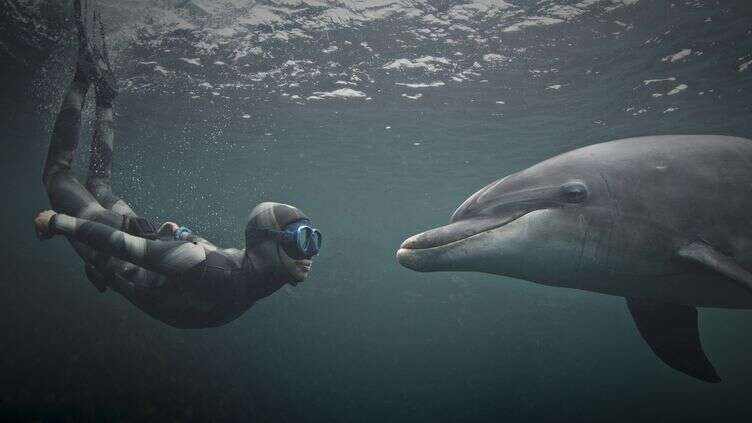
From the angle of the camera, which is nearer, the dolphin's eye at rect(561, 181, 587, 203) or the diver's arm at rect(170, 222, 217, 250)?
the dolphin's eye at rect(561, 181, 587, 203)

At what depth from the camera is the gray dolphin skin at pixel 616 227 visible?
2691 mm

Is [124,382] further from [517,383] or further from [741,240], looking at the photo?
[517,383]

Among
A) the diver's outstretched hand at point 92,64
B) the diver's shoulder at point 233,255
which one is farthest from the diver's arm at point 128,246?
the diver's outstretched hand at point 92,64

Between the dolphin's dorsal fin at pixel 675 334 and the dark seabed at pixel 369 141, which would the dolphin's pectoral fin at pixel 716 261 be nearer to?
the dolphin's dorsal fin at pixel 675 334

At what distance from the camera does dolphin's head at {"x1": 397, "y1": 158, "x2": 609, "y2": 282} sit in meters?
2.67

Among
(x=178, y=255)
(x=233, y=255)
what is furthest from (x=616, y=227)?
(x=178, y=255)

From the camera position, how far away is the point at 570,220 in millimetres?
2729

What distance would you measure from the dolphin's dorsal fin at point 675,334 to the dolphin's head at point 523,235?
1655 mm

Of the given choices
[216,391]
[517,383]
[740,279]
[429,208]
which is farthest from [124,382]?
[429,208]

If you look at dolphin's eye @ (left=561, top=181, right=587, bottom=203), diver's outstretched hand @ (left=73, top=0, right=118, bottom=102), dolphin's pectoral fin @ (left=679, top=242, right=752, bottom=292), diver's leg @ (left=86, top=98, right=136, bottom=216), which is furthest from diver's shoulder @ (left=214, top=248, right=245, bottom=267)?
dolphin's pectoral fin @ (left=679, top=242, right=752, bottom=292)

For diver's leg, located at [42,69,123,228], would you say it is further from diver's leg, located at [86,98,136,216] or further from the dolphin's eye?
the dolphin's eye

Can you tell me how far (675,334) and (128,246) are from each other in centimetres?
557

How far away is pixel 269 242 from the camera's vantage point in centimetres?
440

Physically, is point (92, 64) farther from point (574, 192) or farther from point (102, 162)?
point (574, 192)
